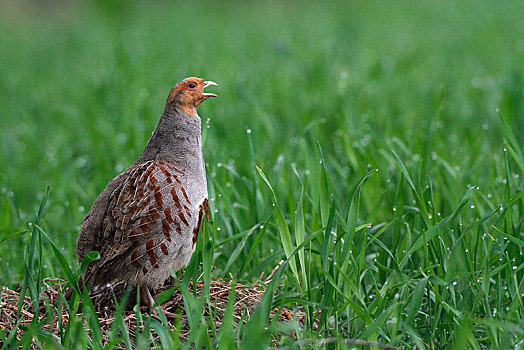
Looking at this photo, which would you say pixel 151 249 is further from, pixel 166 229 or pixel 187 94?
pixel 187 94

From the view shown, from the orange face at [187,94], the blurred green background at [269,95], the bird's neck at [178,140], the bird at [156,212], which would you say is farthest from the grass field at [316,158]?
the orange face at [187,94]

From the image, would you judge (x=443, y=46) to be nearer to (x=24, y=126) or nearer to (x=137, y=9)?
(x=24, y=126)

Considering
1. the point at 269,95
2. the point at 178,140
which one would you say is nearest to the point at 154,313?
the point at 178,140

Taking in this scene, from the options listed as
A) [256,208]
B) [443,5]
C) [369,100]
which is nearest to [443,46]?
[369,100]

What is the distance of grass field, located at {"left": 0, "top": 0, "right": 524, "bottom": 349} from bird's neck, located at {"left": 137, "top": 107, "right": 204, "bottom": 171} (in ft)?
0.87

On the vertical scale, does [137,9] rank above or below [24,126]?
above

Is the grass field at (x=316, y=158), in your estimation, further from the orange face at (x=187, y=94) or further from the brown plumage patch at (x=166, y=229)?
the orange face at (x=187, y=94)

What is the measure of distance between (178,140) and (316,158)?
854 mm

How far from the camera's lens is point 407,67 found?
691 centimetres

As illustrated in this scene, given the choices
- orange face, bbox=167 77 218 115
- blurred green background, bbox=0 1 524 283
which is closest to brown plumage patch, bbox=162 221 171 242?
orange face, bbox=167 77 218 115

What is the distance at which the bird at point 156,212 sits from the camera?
2.24 metres

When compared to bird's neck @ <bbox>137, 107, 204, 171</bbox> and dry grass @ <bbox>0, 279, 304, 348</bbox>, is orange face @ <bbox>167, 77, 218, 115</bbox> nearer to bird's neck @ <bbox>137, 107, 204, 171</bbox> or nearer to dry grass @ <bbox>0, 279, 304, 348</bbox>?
bird's neck @ <bbox>137, 107, 204, 171</bbox>

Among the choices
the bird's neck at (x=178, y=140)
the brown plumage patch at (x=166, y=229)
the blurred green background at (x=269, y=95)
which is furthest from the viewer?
the blurred green background at (x=269, y=95)

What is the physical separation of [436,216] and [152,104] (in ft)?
11.9
